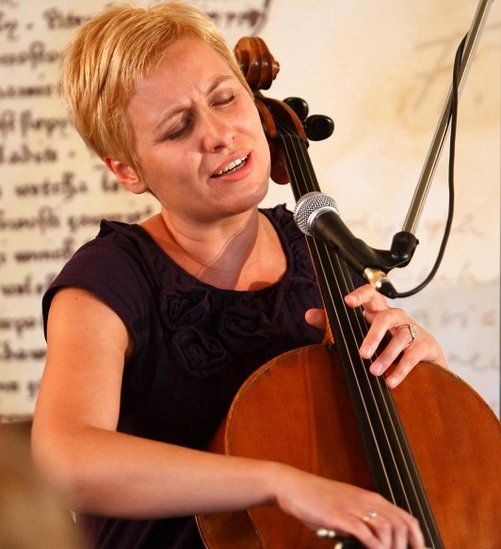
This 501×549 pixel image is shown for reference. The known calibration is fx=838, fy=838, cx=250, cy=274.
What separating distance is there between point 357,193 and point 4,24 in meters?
0.81

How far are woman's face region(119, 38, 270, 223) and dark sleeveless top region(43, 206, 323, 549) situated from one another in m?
0.11

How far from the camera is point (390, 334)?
1.09 metres

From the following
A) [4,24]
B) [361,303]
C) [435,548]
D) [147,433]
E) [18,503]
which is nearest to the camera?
[18,503]

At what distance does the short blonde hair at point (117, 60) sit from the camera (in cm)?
111

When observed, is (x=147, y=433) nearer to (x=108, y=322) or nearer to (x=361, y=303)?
(x=108, y=322)

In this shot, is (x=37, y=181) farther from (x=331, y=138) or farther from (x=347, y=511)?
(x=347, y=511)

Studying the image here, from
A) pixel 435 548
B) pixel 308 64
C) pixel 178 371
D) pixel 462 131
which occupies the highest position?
pixel 308 64

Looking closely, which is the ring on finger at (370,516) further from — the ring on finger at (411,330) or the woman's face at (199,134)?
the woman's face at (199,134)

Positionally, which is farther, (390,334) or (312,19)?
(312,19)

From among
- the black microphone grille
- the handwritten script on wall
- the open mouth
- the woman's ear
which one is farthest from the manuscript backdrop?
the black microphone grille

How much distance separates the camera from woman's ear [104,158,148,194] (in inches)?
47.8

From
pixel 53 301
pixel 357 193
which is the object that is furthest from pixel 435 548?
pixel 357 193

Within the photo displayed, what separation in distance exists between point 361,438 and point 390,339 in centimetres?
16

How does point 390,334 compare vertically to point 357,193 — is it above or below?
below
